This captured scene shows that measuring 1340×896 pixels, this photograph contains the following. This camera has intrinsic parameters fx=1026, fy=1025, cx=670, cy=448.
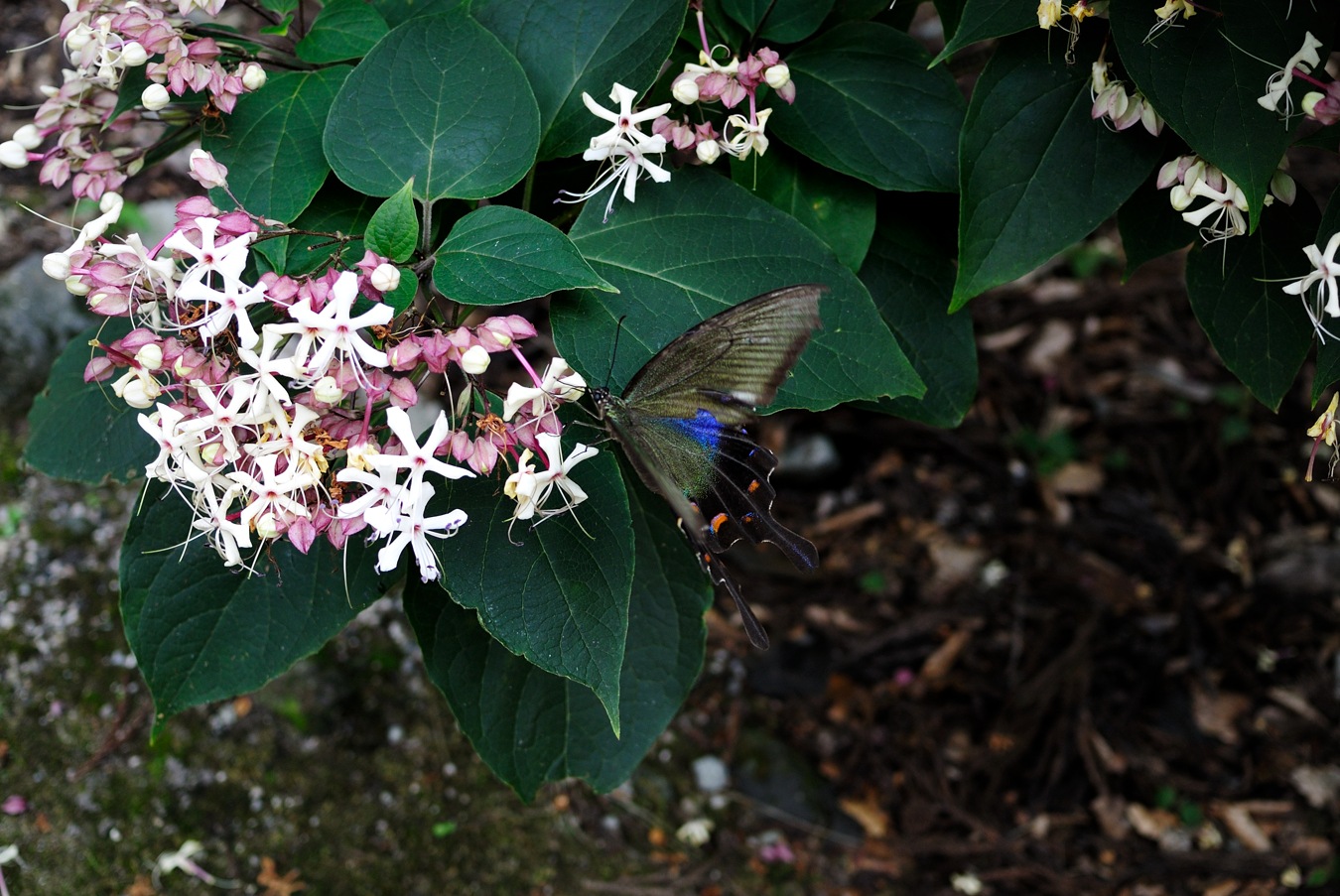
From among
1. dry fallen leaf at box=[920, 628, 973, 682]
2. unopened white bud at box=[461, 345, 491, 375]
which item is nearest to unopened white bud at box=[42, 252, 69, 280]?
unopened white bud at box=[461, 345, 491, 375]

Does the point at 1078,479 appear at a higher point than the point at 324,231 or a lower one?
lower

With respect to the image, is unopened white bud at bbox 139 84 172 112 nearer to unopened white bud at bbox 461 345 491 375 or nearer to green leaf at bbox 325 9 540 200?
green leaf at bbox 325 9 540 200

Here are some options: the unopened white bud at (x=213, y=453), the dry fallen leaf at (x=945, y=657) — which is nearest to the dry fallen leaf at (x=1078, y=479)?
the dry fallen leaf at (x=945, y=657)

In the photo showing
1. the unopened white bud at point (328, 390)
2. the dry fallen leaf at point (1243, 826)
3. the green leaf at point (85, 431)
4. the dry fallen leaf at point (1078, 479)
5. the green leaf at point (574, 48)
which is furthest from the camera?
the dry fallen leaf at point (1078, 479)

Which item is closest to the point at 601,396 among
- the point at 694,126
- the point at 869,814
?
the point at 694,126

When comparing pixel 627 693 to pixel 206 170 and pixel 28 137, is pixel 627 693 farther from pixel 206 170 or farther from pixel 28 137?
pixel 28 137

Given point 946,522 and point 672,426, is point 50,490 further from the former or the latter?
point 946,522

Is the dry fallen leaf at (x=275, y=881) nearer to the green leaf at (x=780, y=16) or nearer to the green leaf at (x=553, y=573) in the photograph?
the green leaf at (x=553, y=573)
